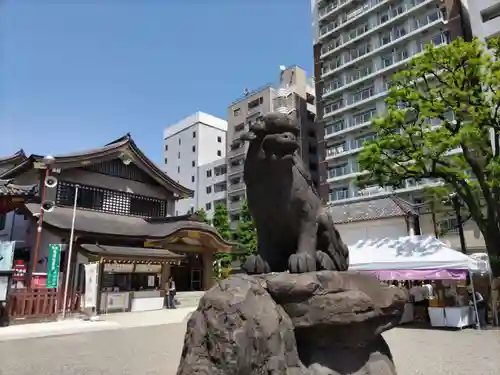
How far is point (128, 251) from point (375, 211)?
1240cm

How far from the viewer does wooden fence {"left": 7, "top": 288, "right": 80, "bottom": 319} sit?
12844 mm

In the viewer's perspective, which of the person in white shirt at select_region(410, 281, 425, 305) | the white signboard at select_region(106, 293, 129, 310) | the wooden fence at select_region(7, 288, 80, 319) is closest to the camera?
the wooden fence at select_region(7, 288, 80, 319)

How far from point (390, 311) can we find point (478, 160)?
37.4ft

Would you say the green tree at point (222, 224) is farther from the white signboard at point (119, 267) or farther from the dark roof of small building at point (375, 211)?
the white signboard at point (119, 267)

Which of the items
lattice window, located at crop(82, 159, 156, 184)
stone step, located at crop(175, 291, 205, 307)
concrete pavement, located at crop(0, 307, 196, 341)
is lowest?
concrete pavement, located at crop(0, 307, 196, 341)

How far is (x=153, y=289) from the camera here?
63.8 ft

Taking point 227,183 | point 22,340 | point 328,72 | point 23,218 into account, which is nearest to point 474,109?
point 22,340

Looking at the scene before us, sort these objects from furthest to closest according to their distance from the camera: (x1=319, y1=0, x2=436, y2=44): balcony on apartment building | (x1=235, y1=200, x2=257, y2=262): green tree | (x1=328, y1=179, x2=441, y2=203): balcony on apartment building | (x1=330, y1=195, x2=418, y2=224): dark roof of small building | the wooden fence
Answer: (x1=319, y1=0, x2=436, y2=44): balcony on apartment building, (x1=328, y1=179, x2=441, y2=203): balcony on apartment building, (x1=235, y1=200, x2=257, y2=262): green tree, (x1=330, y1=195, x2=418, y2=224): dark roof of small building, the wooden fence

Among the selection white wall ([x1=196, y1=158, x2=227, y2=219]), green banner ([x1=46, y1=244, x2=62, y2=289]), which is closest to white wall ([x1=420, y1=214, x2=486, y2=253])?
green banner ([x1=46, y1=244, x2=62, y2=289])

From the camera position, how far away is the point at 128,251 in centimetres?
1800

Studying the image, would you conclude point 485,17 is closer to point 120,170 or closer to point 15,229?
point 120,170

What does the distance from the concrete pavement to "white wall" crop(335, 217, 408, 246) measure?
29.8 feet

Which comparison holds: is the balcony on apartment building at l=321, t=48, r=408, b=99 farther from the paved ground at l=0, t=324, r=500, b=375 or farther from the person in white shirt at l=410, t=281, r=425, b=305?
the paved ground at l=0, t=324, r=500, b=375

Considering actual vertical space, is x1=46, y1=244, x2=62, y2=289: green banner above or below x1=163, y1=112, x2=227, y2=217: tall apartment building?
below
